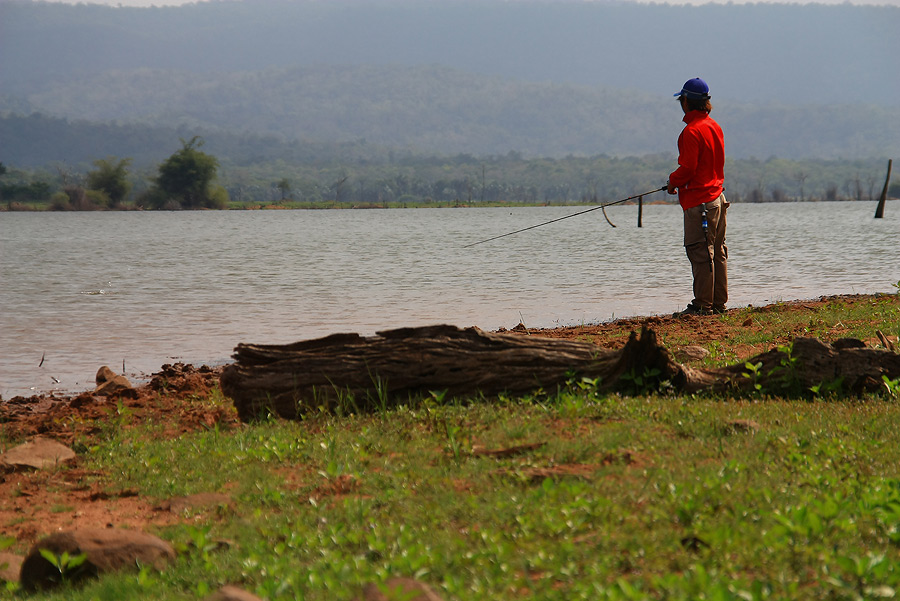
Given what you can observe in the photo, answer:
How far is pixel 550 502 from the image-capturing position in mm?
4391

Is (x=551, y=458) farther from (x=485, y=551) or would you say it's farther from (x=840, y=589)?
(x=840, y=589)

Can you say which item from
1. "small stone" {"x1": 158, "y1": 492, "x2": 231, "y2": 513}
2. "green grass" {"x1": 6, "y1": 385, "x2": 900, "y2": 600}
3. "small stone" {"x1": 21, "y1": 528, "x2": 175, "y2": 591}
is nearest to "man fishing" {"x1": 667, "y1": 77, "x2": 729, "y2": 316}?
"green grass" {"x1": 6, "y1": 385, "x2": 900, "y2": 600}

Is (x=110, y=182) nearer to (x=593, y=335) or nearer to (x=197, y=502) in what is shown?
(x=593, y=335)

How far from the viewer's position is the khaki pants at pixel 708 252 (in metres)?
12.0

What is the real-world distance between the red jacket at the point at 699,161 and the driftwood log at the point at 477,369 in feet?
16.5

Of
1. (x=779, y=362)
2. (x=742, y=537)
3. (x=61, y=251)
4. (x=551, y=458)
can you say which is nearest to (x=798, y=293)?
(x=779, y=362)

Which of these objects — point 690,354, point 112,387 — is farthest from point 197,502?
point 690,354

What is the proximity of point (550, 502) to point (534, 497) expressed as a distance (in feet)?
0.35

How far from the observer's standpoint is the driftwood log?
22.9ft

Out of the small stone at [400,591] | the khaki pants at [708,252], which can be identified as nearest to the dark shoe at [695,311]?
the khaki pants at [708,252]

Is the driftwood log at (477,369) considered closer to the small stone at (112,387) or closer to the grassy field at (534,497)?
the grassy field at (534,497)

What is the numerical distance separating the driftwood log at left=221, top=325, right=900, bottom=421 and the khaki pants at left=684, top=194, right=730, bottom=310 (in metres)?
4.92

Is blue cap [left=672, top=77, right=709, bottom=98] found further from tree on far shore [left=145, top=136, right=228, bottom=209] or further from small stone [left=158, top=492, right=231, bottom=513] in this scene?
tree on far shore [left=145, top=136, right=228, bottom=209]

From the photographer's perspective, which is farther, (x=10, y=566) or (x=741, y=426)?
(x=741, y=426)
